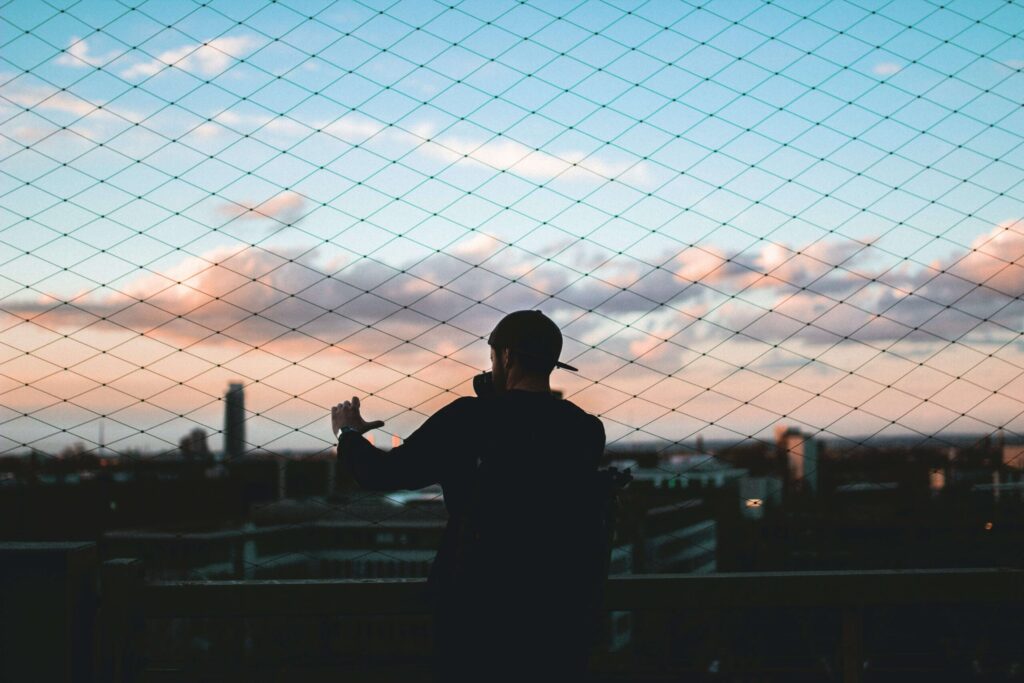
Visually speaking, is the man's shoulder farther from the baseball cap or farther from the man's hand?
the man's hand

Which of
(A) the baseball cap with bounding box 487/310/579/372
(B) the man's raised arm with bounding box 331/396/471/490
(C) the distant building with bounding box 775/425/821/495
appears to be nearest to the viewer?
(B) the man's raised arm with bounding box 331/396/471/490

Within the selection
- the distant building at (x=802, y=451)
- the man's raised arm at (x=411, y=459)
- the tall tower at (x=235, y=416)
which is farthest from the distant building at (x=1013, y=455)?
Answer: the tall tower at (x=235, y=416)

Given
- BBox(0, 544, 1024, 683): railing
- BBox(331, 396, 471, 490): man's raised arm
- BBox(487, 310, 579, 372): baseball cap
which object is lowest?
BBox(0, 544, 1024, 683): railing

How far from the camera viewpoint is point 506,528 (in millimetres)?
1551

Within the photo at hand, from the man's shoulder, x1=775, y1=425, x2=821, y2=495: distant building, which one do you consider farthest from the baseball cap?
x1=775, y1=425, x2=821, y2=495: distant building

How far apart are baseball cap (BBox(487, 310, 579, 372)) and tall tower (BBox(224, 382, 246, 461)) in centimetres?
154

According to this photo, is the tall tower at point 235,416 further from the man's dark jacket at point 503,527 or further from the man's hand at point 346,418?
the man's dark jacket at point 503,527

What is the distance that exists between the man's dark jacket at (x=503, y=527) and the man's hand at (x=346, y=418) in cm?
7

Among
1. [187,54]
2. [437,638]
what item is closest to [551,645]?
[437,638]

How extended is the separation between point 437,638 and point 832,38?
8.31 ft

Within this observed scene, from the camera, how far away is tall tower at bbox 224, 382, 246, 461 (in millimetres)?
3087

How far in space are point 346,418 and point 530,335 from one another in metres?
0.36

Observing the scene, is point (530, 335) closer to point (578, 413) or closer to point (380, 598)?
point (578, 413)

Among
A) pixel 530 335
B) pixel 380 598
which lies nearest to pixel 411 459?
pixel 530 335
